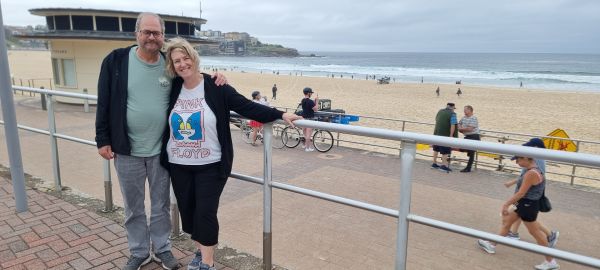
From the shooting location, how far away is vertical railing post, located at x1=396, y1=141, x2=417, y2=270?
229 centimetres

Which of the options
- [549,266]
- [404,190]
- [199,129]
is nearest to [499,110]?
[549,266]

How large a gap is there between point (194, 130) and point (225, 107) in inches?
9.2

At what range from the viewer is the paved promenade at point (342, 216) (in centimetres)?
404

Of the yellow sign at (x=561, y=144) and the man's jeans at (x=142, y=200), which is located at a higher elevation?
the man's jeans at (x=142, y=200)

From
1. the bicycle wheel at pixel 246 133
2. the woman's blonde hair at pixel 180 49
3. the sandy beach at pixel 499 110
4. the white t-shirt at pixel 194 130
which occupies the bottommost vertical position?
the sandy beach at pixel 499 110

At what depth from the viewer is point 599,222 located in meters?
5.64

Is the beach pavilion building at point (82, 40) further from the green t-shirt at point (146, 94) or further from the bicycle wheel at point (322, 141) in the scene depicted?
the green t-shirt at point (146, 94)

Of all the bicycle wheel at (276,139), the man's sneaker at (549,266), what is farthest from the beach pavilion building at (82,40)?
the man's sneaker at (549,266)

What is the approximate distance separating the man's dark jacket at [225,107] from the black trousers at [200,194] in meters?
0.09

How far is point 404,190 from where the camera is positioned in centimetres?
236

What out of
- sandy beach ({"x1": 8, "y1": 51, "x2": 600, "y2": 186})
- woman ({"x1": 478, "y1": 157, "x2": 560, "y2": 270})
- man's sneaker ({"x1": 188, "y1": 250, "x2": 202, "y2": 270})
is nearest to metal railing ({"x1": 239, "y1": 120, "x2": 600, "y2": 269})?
man's sneaker ({"x1": 188, "y1": 250, "x2": 202, "y2": 270})

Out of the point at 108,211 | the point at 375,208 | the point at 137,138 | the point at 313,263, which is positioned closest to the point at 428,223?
the point at 375,208

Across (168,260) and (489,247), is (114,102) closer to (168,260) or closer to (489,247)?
(168,260)

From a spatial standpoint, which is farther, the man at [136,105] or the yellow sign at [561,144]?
the yellow sign at [561,144]
